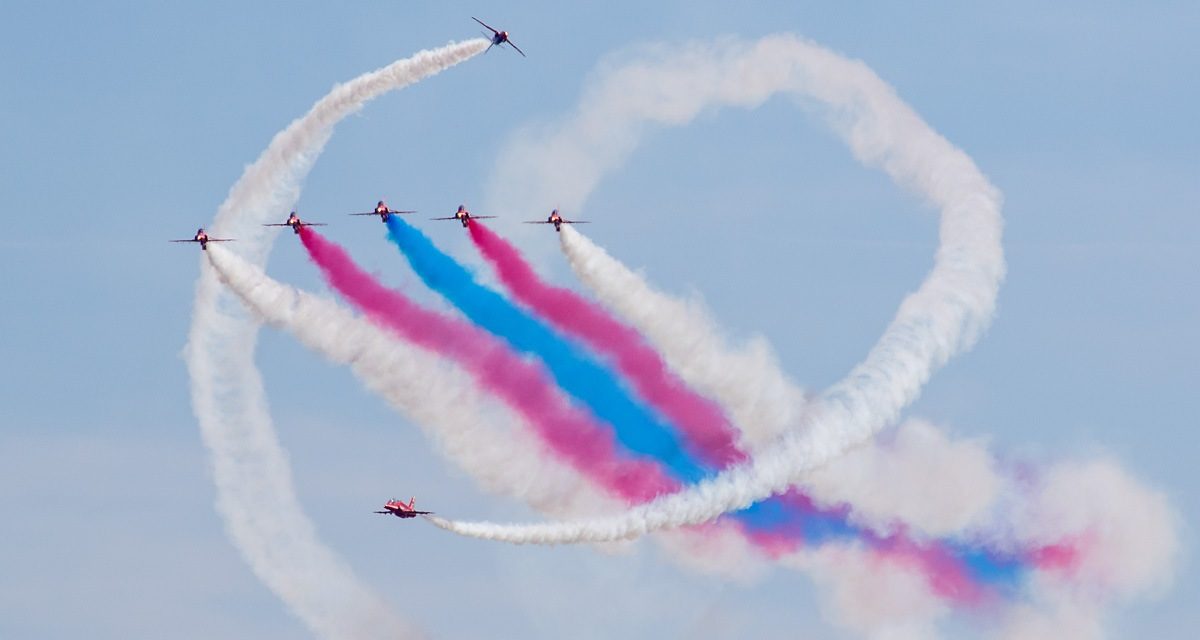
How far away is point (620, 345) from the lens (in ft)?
343

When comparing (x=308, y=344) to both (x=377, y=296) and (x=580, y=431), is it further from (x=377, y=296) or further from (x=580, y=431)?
(x=580, y=431)

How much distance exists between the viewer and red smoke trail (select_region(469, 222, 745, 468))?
102 m

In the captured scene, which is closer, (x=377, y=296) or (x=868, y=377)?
(x=868, y=377)

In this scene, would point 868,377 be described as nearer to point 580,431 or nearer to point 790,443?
point 790,443

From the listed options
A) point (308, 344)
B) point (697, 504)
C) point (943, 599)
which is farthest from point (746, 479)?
point (308, 344)

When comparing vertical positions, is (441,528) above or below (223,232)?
below

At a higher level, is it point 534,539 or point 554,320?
point 554,320

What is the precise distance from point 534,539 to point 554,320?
779 cm

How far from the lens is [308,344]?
10675 cm

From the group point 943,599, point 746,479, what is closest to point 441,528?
point 746,479

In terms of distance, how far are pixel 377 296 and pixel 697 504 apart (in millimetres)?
13598

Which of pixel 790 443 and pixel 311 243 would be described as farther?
pixel 311 243

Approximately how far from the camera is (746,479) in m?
100

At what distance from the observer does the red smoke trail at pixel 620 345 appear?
102m
